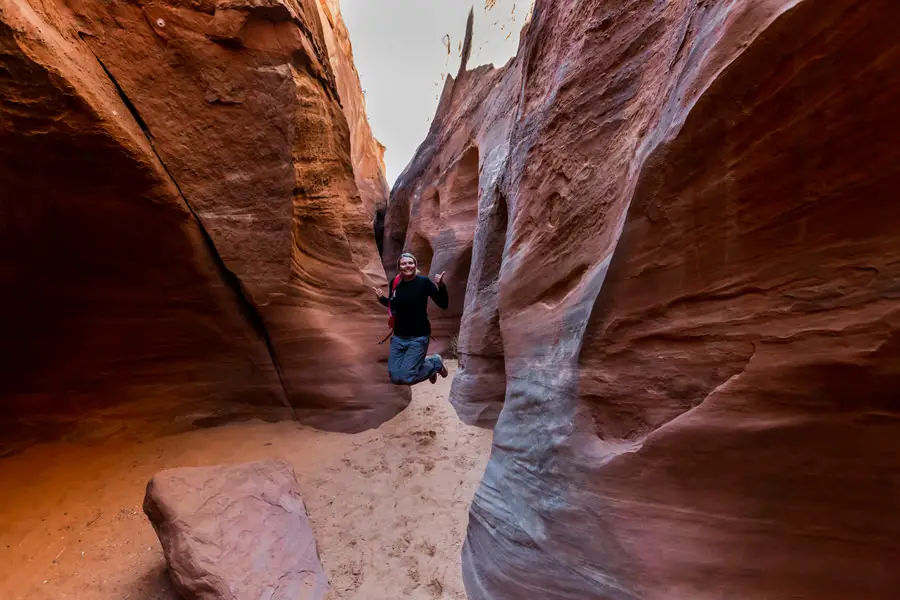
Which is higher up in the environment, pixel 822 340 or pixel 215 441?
pixel 822 340

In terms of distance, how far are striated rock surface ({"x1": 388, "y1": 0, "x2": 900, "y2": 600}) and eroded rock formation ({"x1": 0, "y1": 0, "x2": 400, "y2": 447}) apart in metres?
3.35

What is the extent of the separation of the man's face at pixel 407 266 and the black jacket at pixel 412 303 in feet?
0.36

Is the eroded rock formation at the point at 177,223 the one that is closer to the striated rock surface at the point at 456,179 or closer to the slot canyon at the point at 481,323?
the slot canyon at the point at 481,323

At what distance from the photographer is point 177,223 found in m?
4.10

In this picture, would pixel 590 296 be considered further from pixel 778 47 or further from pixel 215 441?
pixel 215 441

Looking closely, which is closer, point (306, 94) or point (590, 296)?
point (590, 296)

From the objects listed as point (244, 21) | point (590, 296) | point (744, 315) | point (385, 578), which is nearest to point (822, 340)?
point (744, 315)

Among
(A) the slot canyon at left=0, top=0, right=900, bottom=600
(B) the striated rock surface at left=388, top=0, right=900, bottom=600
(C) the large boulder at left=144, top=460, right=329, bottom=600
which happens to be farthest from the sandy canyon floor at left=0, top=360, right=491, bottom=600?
→ (B) the striated rock surface at left=388, top=0, right=900, bottom=600

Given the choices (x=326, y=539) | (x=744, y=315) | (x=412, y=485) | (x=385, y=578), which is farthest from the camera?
(x=412, y=485)

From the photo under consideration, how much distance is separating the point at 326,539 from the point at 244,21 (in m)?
5.20

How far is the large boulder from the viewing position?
2.50m

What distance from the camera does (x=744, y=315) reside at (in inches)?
65.6

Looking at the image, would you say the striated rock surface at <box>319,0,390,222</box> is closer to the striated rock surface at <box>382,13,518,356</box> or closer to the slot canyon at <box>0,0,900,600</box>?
the striated rock surface at <box>382,13,518,356</box>

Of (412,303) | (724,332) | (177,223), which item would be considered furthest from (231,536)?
(724,332)
